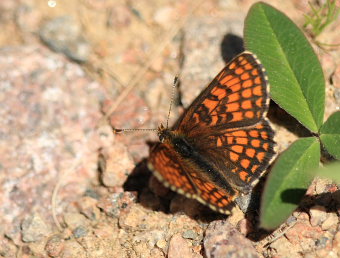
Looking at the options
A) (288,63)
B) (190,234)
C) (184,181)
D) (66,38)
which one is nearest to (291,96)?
(288,63)

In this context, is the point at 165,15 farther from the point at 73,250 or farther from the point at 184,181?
the point at 73,250

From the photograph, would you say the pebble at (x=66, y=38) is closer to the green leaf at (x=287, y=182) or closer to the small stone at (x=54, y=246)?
the small stone at (x=54, y=246)

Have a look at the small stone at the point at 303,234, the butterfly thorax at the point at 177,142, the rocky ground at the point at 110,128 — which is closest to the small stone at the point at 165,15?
the rocky ground at the point at 110,128

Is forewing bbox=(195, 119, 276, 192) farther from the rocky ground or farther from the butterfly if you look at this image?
the rocky ground

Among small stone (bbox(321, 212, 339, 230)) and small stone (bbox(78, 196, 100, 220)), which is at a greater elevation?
small stone (bbox(321, 212, 339, 230))

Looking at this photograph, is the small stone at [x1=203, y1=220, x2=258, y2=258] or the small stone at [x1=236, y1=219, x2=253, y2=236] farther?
the small stone at [x1=236, y1=219, x2=253, y2=236]

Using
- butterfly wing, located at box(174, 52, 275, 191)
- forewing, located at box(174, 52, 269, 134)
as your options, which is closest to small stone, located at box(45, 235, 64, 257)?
butterfly wing, located at box(174, 52, 275, 191)

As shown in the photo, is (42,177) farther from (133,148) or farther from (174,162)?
(174,162)
